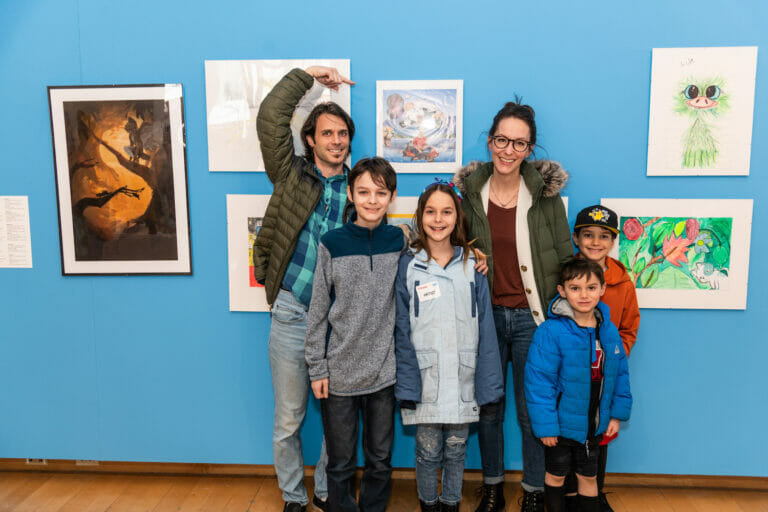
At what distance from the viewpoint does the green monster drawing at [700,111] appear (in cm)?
A: 206

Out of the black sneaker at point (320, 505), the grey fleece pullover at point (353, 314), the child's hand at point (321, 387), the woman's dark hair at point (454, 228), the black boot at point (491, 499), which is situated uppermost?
the woman's dark hair at point (454, 228)

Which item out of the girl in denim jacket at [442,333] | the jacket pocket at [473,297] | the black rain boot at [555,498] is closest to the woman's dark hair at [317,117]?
the girl in denim jacket at [442,333]

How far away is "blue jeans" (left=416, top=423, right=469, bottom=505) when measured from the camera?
1820 mm

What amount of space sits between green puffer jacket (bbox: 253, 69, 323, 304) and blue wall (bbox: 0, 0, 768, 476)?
1.05 feet

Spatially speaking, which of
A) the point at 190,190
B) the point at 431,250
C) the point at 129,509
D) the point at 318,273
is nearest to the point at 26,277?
the point at 190,190

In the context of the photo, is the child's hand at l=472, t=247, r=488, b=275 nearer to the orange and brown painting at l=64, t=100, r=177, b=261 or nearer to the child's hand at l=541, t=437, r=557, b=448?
the child's hand at l=541, t=437, r=557, b=448

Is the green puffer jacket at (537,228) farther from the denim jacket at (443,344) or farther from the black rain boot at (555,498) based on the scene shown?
the black rain boot at (555,498)

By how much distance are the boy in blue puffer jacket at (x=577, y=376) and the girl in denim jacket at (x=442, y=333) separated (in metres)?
0.19

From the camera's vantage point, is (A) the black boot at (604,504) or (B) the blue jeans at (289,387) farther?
(A) the black boot at (604,504)

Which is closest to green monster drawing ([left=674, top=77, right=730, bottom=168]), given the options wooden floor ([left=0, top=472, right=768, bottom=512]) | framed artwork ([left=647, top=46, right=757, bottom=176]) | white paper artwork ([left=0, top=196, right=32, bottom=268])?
framed artwork ([left=647, top=46, right=757, bottom=176])

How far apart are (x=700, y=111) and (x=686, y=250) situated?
2.09ft

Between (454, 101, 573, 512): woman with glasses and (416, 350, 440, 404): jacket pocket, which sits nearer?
(416, 350, 440, 404): jacket pocket

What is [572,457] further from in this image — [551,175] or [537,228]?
[551,175]

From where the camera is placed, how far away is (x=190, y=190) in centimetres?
224
